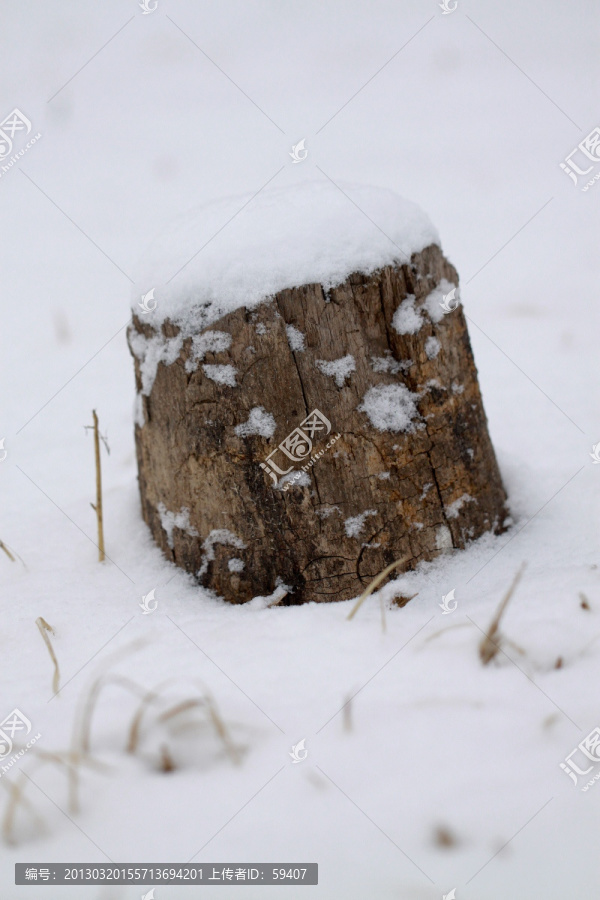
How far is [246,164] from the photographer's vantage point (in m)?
6.23

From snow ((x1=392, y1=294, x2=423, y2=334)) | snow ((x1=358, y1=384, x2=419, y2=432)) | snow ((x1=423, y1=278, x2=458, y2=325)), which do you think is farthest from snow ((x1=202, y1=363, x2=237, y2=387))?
snow ((x1=423, y1=278, x2=458, y2=325))

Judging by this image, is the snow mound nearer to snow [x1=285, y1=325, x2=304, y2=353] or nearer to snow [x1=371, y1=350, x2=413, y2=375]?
snow [x1=285, y1=325, x2=304, y2=353]

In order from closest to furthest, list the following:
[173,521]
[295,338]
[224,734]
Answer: [224,734], [295,338], [173,521]

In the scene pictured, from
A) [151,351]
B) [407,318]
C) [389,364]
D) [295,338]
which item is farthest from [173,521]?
[407,318]

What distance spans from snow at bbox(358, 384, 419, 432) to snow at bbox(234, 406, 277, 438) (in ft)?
0.79

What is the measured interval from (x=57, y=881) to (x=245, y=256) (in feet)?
4.67

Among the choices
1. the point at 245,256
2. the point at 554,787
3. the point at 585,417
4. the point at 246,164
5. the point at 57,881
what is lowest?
the point at 585,417

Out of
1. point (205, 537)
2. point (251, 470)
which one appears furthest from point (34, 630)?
point (251, 470)

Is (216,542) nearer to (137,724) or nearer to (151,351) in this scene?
(151,351)

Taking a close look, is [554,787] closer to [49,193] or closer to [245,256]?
[245,256]

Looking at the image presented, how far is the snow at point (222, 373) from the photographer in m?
1.84

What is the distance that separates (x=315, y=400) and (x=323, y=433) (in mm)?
90

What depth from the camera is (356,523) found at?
1889mm

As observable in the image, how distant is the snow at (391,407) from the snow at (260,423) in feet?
0.79
